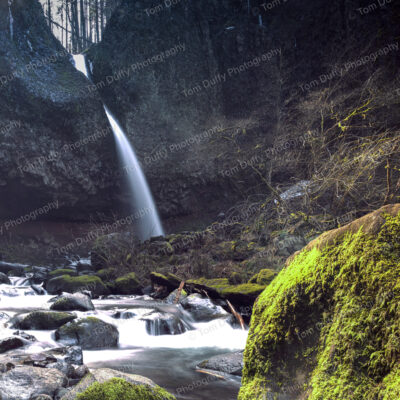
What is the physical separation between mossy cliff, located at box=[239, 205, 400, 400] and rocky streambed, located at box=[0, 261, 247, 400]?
1.20 meters

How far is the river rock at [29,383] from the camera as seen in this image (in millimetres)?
3295

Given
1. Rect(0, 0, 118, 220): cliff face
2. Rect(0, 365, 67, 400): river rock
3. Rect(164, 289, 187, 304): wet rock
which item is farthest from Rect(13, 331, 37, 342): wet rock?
Rect(0, 0, 118, 220): cliff face

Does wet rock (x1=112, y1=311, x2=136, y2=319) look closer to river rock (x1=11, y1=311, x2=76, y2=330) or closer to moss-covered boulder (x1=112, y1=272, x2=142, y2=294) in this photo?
river rock (x1=11, y1=311, x2=76, y2=330)

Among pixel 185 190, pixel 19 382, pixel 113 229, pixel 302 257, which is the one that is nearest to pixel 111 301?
pixel 19 382

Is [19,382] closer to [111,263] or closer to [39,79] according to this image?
[111,263]

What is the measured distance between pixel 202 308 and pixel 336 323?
6834 millimetres

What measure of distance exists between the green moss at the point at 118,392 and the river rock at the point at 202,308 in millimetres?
5450

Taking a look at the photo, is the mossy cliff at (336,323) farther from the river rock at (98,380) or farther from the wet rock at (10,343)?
the wet rock at (10,343)

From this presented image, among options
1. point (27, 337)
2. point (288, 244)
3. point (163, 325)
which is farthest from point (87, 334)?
point (288, 244)

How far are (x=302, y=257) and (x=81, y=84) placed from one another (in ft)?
70.3

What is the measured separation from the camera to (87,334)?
19.5 ft

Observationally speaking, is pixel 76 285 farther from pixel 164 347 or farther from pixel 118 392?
pixel 118 392

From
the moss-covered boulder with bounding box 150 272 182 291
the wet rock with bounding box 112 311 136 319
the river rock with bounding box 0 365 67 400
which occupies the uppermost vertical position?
the river rock with bounding box 0 365 67 400

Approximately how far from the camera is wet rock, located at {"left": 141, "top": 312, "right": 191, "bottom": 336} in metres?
7.23
